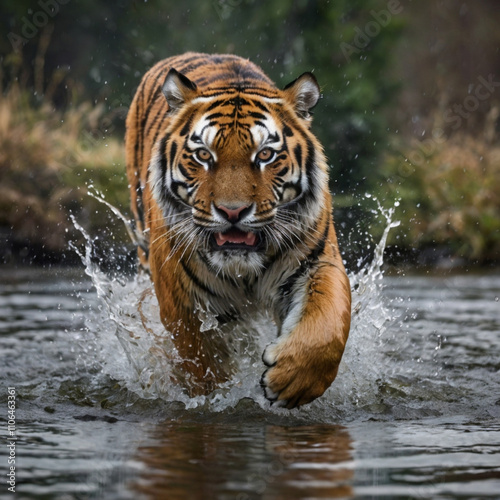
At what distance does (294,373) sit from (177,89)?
1153 millimetres

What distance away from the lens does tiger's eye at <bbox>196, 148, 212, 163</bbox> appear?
3.09m

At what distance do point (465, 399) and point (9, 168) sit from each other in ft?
19.8

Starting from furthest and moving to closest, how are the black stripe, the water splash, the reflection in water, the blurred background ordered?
1. the blurred background
2. the water splash
3. the black stripe
4. the reflection in water

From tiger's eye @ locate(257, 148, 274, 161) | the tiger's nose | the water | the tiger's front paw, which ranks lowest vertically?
the water

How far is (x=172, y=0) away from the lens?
10555 millimetres

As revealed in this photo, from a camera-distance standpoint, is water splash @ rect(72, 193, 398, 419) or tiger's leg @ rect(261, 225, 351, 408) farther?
water splash @ rect(72, 193, 398, 419)

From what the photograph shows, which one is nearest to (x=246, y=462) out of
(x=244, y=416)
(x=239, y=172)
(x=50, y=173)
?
(x=244, y=416)

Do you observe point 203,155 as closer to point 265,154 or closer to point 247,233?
point 265,154

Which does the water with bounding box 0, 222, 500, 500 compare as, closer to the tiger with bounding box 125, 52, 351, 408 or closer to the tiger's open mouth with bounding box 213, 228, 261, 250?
the tiger with bounding box 125, 52, 351, 408

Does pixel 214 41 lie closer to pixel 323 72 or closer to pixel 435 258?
pixel 323 72

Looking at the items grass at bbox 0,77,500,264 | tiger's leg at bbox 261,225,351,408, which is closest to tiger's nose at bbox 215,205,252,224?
tiger's leg at bbox 261,225,351,408

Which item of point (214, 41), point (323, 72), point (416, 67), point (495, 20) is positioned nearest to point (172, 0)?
point (214, 41)

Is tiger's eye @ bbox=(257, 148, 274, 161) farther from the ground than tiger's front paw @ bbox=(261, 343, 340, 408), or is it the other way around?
tiger's eye @ bbox=(257, 148, 274, 161)

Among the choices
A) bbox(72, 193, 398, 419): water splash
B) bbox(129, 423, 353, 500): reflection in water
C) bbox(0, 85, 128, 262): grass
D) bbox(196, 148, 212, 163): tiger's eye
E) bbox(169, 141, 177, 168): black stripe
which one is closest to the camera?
bbox(129, 423, 353, 500): reflection in water
